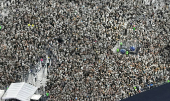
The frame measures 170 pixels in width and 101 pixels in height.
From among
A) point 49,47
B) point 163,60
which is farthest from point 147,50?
point 49,47

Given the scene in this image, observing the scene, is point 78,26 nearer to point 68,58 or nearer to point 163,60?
point 68,58

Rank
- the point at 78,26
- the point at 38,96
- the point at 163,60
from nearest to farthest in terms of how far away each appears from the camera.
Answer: the point at 38,96
the point at 163,60
the point at 78,26

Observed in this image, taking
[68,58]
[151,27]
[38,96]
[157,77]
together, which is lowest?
[38,96]

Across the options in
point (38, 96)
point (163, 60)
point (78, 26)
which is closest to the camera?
point (38, 96)

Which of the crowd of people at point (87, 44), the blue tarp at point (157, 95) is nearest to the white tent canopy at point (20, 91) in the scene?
the crowd of people at point (87, 44)

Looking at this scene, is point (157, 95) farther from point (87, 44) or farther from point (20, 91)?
point (20, 91)

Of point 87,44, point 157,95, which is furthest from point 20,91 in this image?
point 157,95

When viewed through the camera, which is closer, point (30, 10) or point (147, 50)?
point (147, 50)
